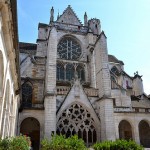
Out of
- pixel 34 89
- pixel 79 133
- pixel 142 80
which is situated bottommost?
pixel 79 133

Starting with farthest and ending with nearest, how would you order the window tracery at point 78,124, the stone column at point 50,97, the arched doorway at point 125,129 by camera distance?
1. the arched doorway at point 125,129
2. the window tracery at point 78,124
3. the stone column at point 50,97

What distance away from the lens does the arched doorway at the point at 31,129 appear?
18.6 m

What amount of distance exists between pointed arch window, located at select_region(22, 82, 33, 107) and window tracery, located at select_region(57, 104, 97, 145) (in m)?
4.59

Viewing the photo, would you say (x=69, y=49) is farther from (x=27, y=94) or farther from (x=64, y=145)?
(x=64, y=145)

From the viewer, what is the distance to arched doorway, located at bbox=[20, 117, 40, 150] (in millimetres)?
18641

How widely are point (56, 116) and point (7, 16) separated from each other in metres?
11.8

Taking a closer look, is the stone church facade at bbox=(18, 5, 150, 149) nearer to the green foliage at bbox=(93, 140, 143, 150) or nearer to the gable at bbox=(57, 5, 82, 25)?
the gable at bbox=(57, 5, 82, 25)

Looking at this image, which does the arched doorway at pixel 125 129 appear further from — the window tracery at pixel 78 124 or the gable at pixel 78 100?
the window tracery at pixel 78 124

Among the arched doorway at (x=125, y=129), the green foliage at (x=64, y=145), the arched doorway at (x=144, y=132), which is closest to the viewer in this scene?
the green foliage at (x=64, y=145)

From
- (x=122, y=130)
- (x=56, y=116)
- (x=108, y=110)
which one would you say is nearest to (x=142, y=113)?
(x=122, y=130)

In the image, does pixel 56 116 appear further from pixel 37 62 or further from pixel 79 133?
pixel 37 62

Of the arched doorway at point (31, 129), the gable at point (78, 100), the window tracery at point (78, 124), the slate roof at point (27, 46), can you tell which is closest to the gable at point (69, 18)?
the slate roof at point (27, 46)

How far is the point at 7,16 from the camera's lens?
703 cm

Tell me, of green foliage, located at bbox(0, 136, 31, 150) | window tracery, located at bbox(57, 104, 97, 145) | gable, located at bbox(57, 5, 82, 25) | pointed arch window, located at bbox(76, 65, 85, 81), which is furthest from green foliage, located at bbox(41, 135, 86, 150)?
gable, located at bbox(57, 5, 82, 25)
